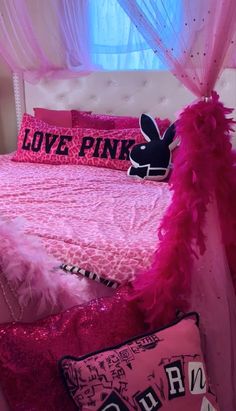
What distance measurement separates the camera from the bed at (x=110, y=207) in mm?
1181

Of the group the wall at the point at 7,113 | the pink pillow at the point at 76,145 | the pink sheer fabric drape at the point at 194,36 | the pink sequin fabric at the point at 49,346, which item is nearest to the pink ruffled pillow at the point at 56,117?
the pink pillow at the point at 76,145

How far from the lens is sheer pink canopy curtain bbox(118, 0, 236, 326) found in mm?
1141

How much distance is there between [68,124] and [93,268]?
1.85 meters

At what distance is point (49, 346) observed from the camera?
3.08 feet

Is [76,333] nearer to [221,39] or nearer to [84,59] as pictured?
[221,39]

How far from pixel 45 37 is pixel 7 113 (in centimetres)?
86

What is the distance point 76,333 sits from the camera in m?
1.00

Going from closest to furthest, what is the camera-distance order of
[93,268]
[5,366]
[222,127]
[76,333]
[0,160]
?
[5,366]
[76,333]
[222,127]
[93,268]
[0,160]

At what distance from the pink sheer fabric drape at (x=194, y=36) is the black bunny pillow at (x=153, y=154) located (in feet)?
3.50

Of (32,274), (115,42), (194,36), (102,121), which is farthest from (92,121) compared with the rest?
(32,274)

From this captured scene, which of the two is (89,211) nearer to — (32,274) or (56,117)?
(32,274)

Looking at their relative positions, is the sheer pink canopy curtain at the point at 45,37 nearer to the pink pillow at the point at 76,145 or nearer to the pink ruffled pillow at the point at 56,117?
the pink ruffled pillow at the point at 56,117

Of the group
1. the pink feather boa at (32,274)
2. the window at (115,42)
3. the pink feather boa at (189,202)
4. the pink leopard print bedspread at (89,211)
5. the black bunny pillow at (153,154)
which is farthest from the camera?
the window at (115,42)

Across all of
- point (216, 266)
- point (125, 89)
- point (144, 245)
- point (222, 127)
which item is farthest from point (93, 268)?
point (125, 89)
